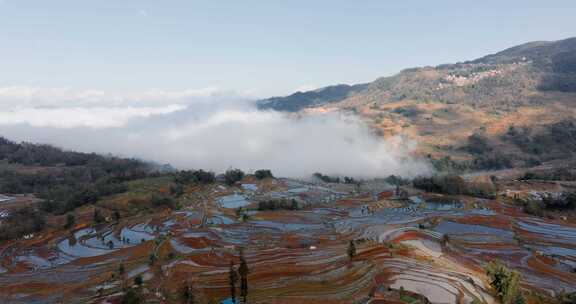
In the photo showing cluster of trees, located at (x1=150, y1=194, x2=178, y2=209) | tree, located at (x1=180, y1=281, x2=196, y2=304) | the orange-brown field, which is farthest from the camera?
cluster of trees, located at (x1=150, y1=194, x2=178, y2=209)

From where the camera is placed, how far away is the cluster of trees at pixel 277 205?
80.4 meters

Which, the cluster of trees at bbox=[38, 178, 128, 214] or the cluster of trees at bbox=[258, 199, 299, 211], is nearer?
the cluster of trees at bbox=[258, 199, 299, 211]

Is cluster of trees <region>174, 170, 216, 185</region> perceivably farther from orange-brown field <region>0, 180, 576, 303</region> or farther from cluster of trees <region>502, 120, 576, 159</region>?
cluster of trees <region>502, 120, 576, 159</region>

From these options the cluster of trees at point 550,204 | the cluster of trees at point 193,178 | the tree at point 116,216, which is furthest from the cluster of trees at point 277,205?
the cluster of trees at point 550,204

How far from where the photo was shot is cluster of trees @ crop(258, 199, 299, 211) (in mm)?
80438

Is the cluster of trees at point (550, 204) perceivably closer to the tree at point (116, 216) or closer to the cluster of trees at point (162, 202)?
the cluster of trees at point (162, 202)

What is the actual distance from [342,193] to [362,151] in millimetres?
65884

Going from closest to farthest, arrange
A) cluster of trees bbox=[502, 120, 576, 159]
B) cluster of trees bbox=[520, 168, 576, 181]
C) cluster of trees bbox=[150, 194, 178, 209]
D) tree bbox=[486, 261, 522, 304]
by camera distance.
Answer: tree bbox=[486, 261, 522, 304], cluster of trees bbox=[150, 194, 178, 209], cluster of trees bbox=[520, 168, 576, 181], cluster of trees bbox=[502, 120, 576, 159]

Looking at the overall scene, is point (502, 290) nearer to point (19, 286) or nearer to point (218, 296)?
point (218, 296)

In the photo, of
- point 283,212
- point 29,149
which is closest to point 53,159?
point 29,149

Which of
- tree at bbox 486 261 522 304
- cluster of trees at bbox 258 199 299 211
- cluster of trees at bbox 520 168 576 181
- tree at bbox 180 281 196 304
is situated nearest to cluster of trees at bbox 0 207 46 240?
cluster of trees at bbox 258 199 299 211

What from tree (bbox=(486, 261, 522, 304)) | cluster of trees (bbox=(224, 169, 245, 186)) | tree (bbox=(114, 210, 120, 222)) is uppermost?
cluster of trees (bbox=(224, 169, 245, 186))

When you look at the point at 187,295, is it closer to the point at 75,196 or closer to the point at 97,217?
the point at 97,217

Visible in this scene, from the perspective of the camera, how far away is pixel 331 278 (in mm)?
39469
